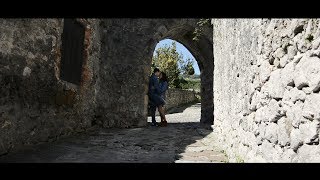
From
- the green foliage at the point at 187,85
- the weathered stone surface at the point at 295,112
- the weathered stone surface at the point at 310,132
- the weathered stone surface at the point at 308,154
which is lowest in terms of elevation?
the weathered stone surface at the point at 308,154

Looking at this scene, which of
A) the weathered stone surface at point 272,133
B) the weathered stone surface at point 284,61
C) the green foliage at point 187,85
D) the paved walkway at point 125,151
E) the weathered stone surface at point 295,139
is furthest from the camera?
the green foliage at point 187,85

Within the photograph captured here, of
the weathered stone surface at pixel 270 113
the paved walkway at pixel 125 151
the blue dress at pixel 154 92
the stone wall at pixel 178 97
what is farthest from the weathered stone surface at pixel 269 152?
the stone wall at pixel 178 97

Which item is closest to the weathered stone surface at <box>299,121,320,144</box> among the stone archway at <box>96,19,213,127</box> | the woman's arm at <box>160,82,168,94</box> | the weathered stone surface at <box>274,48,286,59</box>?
Result: the weathered stone surface at <box>274,48,286,59</box>

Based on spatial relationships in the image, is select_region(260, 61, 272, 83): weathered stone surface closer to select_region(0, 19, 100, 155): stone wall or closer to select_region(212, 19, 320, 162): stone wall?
select_region(212, 19, 320, 162): stone wall

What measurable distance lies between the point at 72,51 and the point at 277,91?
458 cm

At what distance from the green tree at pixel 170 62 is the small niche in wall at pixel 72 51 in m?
17.4

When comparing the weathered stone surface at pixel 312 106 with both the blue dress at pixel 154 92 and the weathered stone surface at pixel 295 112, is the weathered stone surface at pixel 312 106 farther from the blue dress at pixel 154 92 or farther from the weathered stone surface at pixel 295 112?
the blue dress at pixel 154 92

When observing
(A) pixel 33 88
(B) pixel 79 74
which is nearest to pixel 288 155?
(A) pixel 33 88

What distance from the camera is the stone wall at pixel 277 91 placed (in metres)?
1.73

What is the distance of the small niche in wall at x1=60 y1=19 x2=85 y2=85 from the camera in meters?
5.52

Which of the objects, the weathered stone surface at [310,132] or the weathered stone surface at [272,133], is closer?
the weathered stone surface at [310,132]

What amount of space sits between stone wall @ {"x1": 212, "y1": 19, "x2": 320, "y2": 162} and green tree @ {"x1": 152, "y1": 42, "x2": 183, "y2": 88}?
20.6 metres
